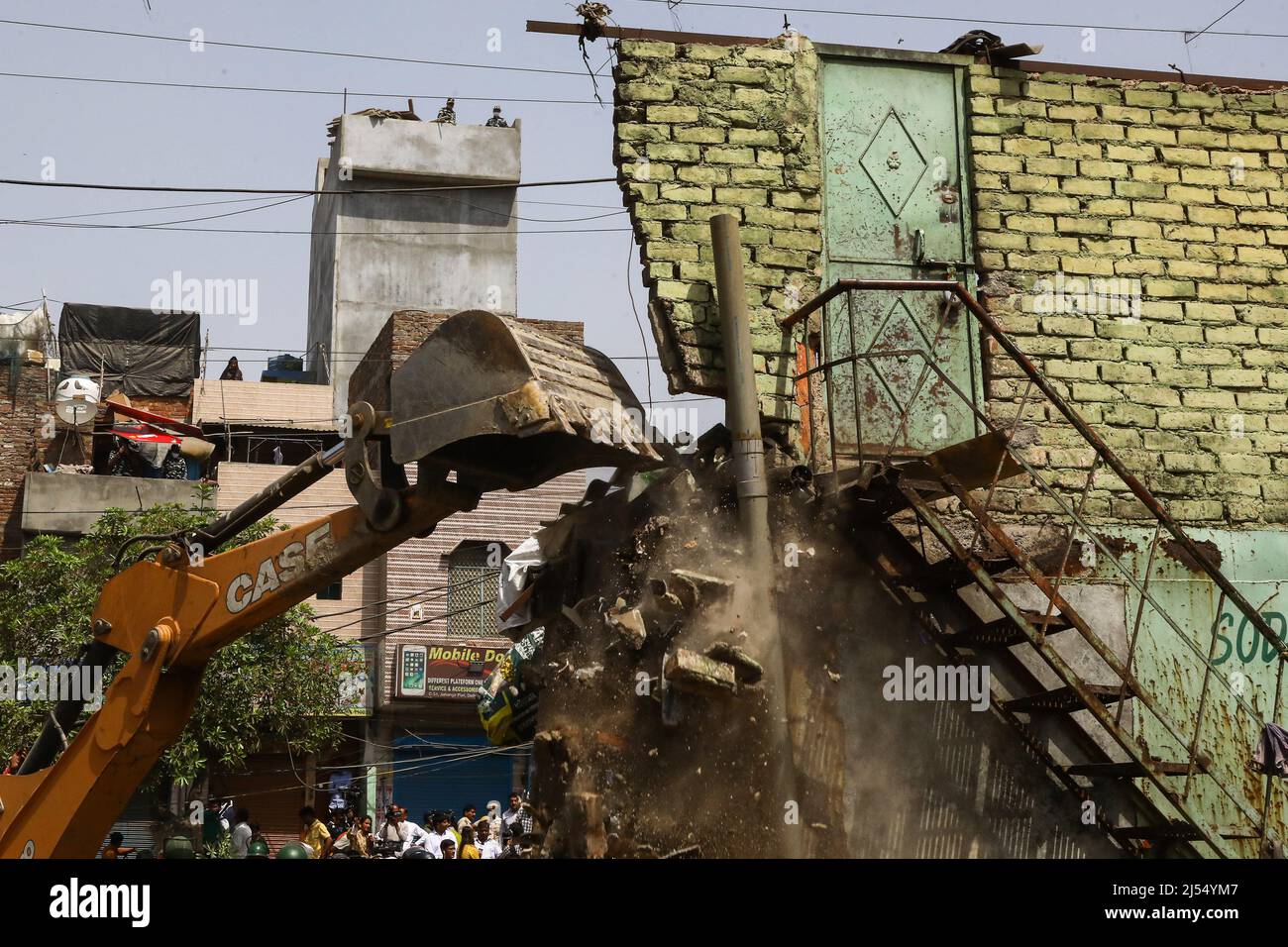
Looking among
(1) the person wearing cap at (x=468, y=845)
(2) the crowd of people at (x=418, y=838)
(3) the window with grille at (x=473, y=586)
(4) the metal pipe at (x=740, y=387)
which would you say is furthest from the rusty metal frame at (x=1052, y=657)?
(3) the window with grille at (x=473, y=586)

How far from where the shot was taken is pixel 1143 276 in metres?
9.77

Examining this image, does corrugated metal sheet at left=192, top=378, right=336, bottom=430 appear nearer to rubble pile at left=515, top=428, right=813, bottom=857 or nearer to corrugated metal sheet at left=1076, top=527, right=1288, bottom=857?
rubble pile at left=515, top=428, right=813, bottom=857

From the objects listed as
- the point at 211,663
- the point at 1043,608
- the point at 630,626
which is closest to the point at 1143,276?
the point at 1043,608

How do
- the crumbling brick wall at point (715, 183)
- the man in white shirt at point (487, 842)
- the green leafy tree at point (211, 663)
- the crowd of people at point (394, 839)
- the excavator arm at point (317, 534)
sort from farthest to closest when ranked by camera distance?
the green leafy tree at point (211, 663) < the man in white shirt at point (487, 842) < the crowd of people at point (394, 839) < the crumbling brick wall at point (715, 183) < the excavator arm at point (317, 534)

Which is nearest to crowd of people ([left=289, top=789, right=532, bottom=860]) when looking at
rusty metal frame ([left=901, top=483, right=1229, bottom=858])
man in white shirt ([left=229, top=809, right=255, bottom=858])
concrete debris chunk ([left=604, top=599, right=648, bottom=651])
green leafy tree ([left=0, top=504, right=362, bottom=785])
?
man in white shirt ([left=229, top=809, right=255, bottom=858])

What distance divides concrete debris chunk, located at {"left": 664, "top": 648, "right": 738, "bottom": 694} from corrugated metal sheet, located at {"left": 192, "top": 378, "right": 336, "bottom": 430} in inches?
1007

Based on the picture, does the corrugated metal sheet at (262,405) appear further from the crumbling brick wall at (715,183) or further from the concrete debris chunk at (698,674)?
the concrete debris chunk at (698,674)

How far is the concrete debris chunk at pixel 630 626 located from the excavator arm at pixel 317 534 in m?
0.89

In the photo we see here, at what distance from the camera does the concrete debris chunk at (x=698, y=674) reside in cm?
731

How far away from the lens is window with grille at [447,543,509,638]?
28312mm

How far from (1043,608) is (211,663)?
1470cm

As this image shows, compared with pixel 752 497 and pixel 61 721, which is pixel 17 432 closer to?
pixel 61 721
